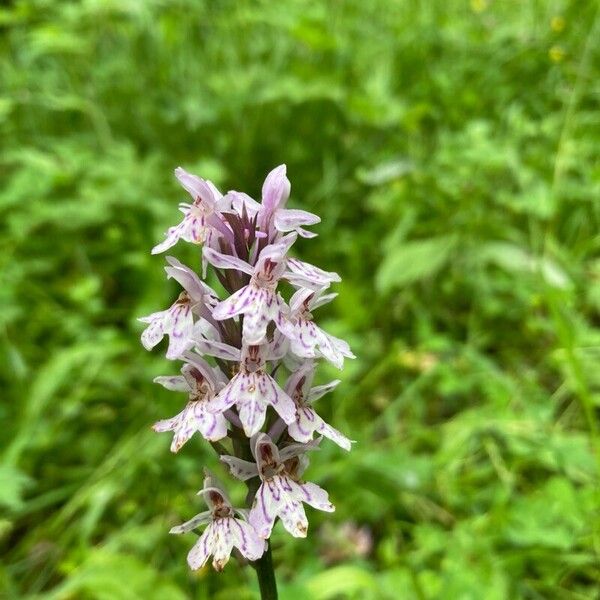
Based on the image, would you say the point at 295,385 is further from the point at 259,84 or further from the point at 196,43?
the point at 196,43

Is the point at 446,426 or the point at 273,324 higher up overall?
the point at 273,324

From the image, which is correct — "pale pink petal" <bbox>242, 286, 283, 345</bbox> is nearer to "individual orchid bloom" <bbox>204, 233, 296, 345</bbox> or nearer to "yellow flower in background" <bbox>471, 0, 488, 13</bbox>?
"individual orchid bloom" <bbox>204, 233, 296, 345</bbox>

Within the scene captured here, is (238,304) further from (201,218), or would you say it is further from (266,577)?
(266,577)

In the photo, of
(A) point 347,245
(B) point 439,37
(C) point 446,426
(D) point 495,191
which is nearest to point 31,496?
(C) point 446,426

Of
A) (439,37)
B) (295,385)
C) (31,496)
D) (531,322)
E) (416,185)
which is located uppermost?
(295,385)

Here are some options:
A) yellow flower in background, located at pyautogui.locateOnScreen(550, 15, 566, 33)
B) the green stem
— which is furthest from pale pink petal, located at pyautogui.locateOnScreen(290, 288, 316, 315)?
yellow flower in background, located at pyautogui.locateOnScreen(550, 15, 566, 33)

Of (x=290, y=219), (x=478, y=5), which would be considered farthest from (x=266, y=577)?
(x=478, y=5)

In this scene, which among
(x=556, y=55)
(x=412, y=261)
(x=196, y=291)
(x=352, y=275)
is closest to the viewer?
(x=196, y=291)
